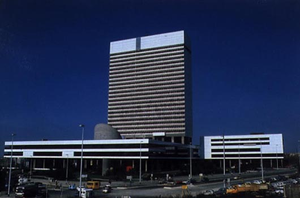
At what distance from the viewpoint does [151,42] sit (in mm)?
181000

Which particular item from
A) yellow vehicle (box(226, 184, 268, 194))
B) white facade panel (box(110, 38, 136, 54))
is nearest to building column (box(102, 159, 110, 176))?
yellow vehicle (box(226, 184, 268, 194))

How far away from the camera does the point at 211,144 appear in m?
165

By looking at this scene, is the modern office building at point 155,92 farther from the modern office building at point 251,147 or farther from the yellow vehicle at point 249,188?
the yellow vehicle at point 249,188

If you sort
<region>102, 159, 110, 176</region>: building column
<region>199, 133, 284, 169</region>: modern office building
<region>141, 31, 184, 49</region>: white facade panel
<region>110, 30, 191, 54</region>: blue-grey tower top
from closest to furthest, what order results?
<region>102, 159, 110, 176</region>: building column → <region>199, 133, 284, 169</region>: modern office building → <region>141, 31, 184, 49</region>: white facade panel → <region>110, 30, 191, 54</region>: blue-grey tower top

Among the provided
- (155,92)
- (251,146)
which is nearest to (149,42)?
(155,92)

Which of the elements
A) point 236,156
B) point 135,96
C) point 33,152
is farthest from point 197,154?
point 33,152

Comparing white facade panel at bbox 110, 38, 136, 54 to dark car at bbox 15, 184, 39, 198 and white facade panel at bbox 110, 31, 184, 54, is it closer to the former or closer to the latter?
white facade panel at bbox 110, 31, 184, 54

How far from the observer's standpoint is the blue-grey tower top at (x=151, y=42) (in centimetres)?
17500

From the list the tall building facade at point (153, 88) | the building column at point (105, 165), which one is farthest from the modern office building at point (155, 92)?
the building column at point (105, 165)

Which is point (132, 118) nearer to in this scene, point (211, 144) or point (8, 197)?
point (211, 144)

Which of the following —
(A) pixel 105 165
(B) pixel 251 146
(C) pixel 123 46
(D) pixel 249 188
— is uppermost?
(C) pixel 123 46

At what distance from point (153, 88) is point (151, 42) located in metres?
27.7

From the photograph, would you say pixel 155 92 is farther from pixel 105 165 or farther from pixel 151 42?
pixel 105 165

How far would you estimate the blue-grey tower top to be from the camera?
175000 mm
